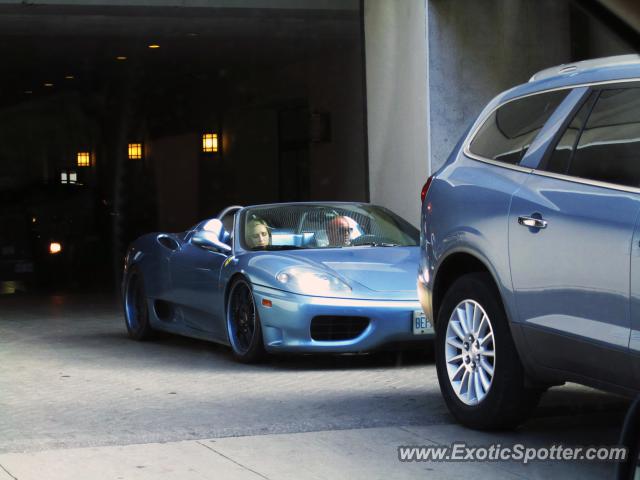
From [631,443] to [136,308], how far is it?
7660 millimetres

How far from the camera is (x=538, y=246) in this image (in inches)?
201

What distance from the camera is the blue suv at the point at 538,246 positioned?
4637 mm

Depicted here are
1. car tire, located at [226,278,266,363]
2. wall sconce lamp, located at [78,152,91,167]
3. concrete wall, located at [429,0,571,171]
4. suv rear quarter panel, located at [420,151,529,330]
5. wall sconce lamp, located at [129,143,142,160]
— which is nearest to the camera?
suv rear quarter panel, located at [420,151,529,330]

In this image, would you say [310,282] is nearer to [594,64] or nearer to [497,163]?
[497,163]

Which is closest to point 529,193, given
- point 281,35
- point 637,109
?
point 637,109

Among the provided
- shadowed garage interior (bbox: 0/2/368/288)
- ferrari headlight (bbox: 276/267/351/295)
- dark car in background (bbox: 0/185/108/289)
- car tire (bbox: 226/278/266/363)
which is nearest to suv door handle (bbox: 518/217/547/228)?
ferrari headlight (bbox: 276/267/351/295)

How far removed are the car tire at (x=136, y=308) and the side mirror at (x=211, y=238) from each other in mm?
1340

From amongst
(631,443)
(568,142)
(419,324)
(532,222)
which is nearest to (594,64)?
(568,142)

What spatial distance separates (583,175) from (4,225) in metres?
15.2

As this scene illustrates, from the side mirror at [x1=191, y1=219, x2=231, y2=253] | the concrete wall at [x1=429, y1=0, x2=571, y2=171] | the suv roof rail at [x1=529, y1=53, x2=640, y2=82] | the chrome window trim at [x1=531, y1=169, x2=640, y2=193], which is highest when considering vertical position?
the concrete wall at [x1=429, y1=0, x2=571, y2=171]

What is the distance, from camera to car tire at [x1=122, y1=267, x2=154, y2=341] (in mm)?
10289

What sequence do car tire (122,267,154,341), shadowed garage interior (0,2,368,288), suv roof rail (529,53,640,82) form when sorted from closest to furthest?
suv roof rail (529,53,640,82) < car tire (122,267,154,341) < shadowed garage interior (0,2,368,288)

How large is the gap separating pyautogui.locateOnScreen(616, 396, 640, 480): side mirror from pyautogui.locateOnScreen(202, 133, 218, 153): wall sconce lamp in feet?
83.1

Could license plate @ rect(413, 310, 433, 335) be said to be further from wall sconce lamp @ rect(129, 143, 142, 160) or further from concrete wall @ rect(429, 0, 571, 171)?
wall sconce lamp @ rect(129, 143, 142, 160)
